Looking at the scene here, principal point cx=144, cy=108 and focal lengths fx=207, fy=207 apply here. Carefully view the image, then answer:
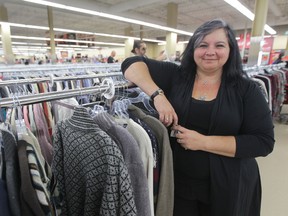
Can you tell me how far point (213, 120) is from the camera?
3.54 feet

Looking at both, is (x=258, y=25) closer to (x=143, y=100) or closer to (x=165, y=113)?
(x=143, y=100)

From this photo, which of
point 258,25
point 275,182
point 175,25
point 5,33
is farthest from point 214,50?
point 5,33

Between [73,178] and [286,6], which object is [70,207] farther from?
[286,6]

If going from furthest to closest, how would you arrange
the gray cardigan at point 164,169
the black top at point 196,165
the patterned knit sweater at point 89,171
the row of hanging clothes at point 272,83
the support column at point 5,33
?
the support column at point 5,33
the row of hanging clothes at point 272,83
the black top at point 196,165
the gray cardigan at point 164,169
the patterned knit sweater at point 89,171

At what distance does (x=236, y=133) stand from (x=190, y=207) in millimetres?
553

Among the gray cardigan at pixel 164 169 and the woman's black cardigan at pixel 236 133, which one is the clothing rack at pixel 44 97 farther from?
the woman's black cardigan at pixel 236 133

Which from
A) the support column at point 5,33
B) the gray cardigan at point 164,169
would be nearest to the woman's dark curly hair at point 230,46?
the gray cardigan at point 164,169

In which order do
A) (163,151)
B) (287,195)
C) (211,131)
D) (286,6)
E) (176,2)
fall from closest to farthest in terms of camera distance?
(163,151), (211,131), (287,195), (176,2), (286,6)

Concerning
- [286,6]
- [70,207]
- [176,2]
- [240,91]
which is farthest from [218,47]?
[286,6]

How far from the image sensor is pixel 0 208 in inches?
22.0

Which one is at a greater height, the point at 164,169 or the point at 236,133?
the point at 236,133

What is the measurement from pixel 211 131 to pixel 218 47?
44 cm

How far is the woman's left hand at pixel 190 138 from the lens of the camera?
1.05 metres

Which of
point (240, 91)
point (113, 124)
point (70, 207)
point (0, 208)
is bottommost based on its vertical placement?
point (70, 207)
